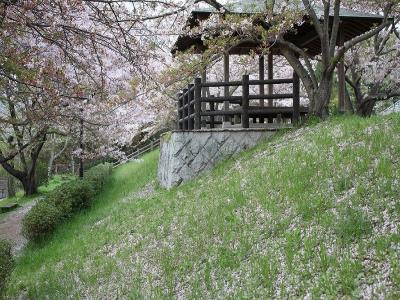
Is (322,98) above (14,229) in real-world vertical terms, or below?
above

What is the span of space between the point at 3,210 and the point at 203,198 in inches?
608

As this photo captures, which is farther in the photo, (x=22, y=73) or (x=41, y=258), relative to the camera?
(x=41, y=258)

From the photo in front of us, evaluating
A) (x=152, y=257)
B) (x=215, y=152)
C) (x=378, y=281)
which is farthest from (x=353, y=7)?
(x=378, y=281)

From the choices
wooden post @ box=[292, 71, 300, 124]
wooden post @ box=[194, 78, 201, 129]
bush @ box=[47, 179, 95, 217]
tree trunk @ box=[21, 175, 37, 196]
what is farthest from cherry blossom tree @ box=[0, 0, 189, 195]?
tree trunk @ box=[21, 175, 37, 196]

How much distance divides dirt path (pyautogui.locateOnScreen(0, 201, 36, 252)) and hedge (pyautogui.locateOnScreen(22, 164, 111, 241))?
0.76 metres

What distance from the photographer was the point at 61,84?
796cm

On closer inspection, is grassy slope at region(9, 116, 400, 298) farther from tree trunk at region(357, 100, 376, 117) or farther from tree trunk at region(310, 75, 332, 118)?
tree trunk at region(357, 100, 376, 117)

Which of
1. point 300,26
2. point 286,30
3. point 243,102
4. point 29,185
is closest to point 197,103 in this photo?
point 243,102

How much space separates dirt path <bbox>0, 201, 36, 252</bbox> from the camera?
1352 centimetres

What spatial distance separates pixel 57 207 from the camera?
13.9 m

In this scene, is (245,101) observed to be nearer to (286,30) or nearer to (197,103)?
(197,103)

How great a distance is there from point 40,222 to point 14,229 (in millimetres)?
4648

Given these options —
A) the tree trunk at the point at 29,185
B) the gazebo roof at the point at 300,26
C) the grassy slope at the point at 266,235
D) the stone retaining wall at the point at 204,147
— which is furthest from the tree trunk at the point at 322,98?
the tree trunk at the point at 29,185

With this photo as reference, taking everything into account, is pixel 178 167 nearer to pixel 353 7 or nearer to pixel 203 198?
pixel 203 198
